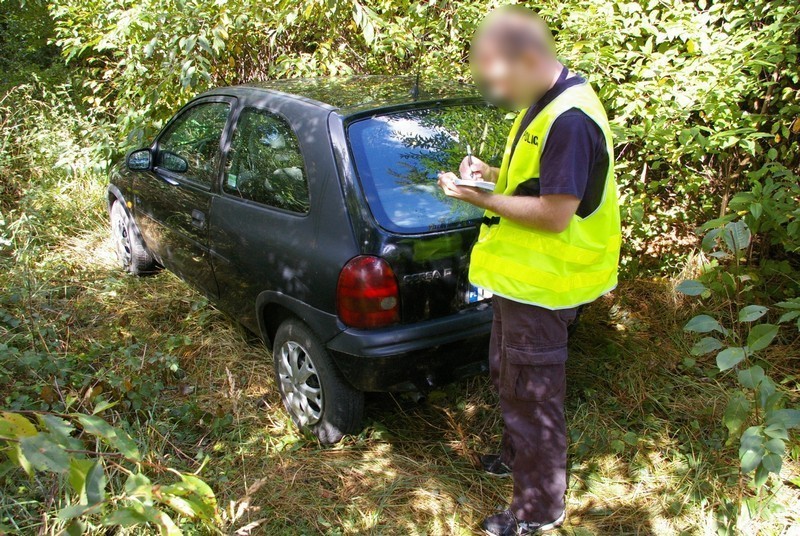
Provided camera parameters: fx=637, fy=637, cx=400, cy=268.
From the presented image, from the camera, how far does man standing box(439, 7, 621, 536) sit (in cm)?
205

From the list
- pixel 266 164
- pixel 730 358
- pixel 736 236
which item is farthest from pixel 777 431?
pixel 266 164

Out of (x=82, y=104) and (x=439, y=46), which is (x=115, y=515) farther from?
(x=82, y=104)

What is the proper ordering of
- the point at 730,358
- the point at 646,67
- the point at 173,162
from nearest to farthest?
the point at 730,358, the point at 646,67, the point at 173,162

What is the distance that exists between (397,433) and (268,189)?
140 centimetres

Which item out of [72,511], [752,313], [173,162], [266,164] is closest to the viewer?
[72,511]

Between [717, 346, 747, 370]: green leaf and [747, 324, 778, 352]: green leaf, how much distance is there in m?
0.09

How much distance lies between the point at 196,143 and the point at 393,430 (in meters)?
2.13

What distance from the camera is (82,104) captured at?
8070mm

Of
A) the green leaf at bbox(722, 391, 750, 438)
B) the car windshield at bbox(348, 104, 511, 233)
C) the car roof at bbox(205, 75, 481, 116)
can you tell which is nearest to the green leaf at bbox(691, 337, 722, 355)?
the green leaf at bbox(722, 391, 750, 438)

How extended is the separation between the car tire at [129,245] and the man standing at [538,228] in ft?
11.0

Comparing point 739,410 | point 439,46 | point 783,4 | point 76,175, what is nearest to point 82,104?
point 76,175

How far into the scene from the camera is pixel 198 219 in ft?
12.2

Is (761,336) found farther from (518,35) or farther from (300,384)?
(300,384)

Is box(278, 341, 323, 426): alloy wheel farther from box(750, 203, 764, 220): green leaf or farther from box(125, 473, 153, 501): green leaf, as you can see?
box(750, 203, 764, 220): green leaf
